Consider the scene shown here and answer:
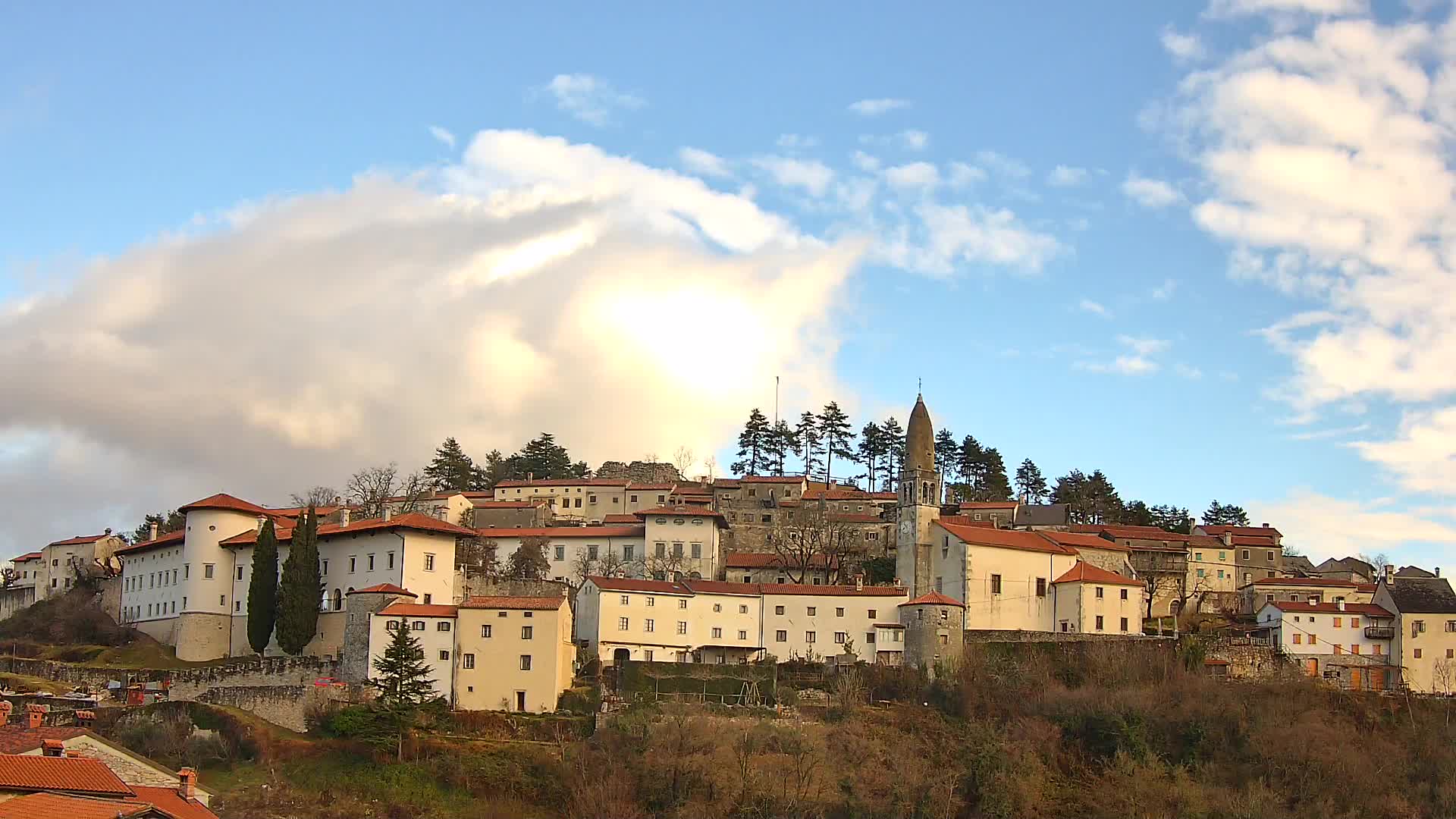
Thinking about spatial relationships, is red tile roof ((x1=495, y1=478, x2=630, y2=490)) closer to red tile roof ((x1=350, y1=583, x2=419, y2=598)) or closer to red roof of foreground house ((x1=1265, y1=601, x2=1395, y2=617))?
red tile roof ((x1=350, y1=583, x2=419, y2=598))

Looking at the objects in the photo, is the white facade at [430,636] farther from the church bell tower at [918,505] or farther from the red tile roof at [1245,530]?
the red tile roof at [1245,530]

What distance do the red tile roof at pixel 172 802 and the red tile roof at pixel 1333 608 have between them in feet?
171

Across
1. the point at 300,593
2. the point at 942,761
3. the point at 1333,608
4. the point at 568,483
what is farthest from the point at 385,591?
the point at 1333,608

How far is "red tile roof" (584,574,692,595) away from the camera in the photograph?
67312 millimetres

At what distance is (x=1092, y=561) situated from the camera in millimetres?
79688

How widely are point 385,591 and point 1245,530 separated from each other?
190 feet

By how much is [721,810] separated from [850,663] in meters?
14.7

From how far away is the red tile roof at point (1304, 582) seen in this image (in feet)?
273

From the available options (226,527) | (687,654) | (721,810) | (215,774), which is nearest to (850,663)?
(687,654)

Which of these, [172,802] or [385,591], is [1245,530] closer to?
[385,591]

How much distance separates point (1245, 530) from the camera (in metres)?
97.6

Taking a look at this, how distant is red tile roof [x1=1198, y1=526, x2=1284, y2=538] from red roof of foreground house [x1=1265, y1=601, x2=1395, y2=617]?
21141 millimetres

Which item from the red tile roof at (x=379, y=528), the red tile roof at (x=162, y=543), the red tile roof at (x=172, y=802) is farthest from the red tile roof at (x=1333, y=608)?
the red tile roof at (x=162, y=543)

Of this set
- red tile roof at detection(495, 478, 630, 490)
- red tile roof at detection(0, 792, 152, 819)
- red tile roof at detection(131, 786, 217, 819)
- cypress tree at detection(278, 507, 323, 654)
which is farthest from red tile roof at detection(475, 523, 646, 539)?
red tile roof at detection(0, 792, 152, 819)
